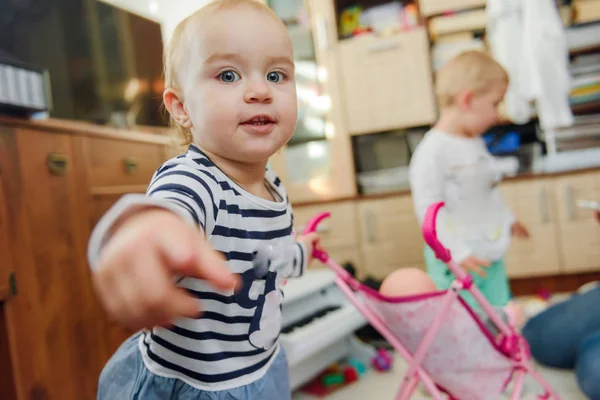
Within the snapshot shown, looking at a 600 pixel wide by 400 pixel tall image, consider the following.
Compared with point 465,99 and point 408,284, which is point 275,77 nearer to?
point 408,284

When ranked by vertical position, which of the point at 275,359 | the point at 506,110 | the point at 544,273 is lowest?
the point at 544,273

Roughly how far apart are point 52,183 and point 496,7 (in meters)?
1.73

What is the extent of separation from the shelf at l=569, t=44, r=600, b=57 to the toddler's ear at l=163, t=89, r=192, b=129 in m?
2.03

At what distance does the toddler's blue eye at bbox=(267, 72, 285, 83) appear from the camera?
1.72 ft

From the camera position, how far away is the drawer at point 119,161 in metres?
1.31

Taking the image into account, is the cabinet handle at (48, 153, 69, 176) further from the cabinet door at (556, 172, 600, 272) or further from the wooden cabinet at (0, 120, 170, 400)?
the cabinet door at (556, 172, 600, 272)

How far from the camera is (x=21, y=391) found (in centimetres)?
97

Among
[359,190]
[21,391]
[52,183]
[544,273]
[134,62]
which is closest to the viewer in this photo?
[21,391]

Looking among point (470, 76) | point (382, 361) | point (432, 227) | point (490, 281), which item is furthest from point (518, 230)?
point (432, 227)

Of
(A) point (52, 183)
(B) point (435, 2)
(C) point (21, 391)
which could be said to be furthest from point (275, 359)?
(B) point (435, 2)

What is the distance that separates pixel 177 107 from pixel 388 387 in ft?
3.55

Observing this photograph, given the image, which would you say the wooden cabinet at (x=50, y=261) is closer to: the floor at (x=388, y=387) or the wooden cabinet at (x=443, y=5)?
the floor at (x=388, y=387)

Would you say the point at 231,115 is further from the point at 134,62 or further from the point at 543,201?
the point at 543,201

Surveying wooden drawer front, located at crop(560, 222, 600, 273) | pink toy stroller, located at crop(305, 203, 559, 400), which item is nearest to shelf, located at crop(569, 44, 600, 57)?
wooden drawer front, located at crop(560, 222, 600, 273)
